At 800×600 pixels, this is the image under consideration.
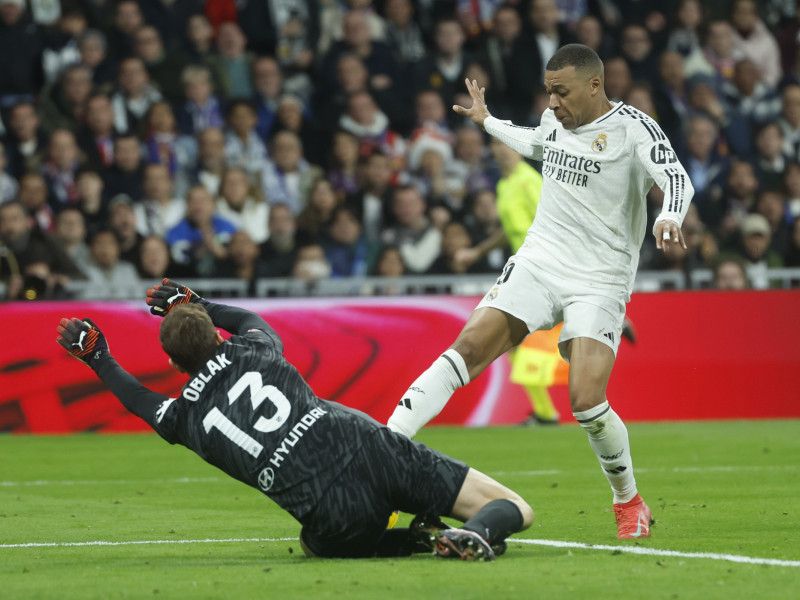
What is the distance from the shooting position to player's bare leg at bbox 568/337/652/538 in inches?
255

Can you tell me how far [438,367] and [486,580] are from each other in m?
1.63

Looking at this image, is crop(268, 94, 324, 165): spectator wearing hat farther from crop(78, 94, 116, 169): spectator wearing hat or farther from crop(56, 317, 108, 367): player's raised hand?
crop(56, 317, 108, 367): player's raised hand

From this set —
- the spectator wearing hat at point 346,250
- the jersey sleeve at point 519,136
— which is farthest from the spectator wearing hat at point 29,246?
the jersey sleeve at point 519,136

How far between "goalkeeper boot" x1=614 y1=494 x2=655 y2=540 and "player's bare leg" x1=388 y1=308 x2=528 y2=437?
951mm

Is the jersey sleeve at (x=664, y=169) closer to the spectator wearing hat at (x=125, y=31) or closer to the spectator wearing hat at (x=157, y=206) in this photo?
the spectator wearing hat at (x=157, y=206)

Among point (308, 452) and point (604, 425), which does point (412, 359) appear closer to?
point (604, 425)

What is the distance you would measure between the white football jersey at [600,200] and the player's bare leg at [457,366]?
1.25 feet

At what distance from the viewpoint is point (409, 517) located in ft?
25.9

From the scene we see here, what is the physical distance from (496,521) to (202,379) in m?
1.31

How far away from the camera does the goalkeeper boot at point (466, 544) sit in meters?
5.45

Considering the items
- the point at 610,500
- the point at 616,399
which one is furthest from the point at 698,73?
the point at 610,500

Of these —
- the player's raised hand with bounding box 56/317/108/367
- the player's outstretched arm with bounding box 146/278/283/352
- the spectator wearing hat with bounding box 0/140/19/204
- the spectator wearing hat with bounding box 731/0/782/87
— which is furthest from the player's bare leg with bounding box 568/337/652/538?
the spectator wearing hat with bounding box 731/0/782/87

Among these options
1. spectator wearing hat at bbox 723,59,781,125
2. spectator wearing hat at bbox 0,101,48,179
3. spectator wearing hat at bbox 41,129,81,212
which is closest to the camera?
spectator wearing hat at bbox 41,129,81,212

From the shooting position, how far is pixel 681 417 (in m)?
14.4
